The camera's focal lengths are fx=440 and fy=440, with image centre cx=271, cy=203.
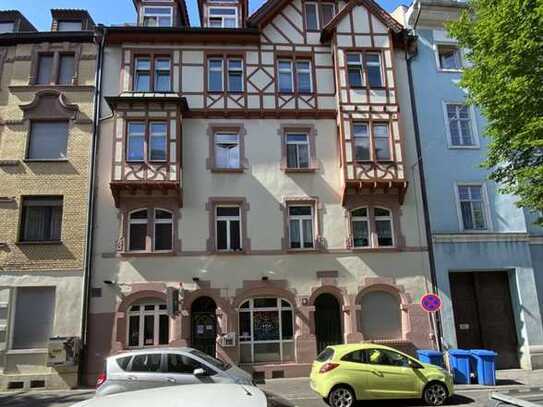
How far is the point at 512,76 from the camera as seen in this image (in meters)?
12.3

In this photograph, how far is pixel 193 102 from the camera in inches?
711

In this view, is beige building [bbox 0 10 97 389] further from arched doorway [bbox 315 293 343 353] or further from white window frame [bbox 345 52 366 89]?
white window frame [bbox 345 52 366 89]

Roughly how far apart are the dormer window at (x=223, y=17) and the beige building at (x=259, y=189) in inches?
2.5

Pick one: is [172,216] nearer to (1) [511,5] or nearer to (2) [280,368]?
(2) [280,368]

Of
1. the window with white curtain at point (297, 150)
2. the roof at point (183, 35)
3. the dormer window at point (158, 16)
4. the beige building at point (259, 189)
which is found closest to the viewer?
the beige building at point (259, 189)

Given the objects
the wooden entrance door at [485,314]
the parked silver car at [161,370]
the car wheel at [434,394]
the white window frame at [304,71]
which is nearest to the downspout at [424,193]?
the wooden entrance door at [485,314]

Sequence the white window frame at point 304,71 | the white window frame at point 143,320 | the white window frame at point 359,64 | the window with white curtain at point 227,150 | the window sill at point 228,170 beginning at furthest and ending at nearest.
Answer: the white window frame at point 304,71 < the white window frame at point 359,64 < the window with white curtain at point 227,150 < the window sill at point 228,170 < the white window frame at point 143,320

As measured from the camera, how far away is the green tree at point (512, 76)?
1174cm

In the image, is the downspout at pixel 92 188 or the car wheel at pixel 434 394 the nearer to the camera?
the car wheel at pixel 434 394

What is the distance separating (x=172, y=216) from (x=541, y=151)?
42.6 ft

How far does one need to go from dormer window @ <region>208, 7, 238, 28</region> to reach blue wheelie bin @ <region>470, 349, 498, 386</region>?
16221 mm

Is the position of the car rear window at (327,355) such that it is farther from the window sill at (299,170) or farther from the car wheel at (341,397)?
the window sill at (299,170)

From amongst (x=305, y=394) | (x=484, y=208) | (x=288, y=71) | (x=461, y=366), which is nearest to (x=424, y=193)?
(x=484, y=208)

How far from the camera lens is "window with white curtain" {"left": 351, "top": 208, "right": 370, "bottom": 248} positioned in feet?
57.2
